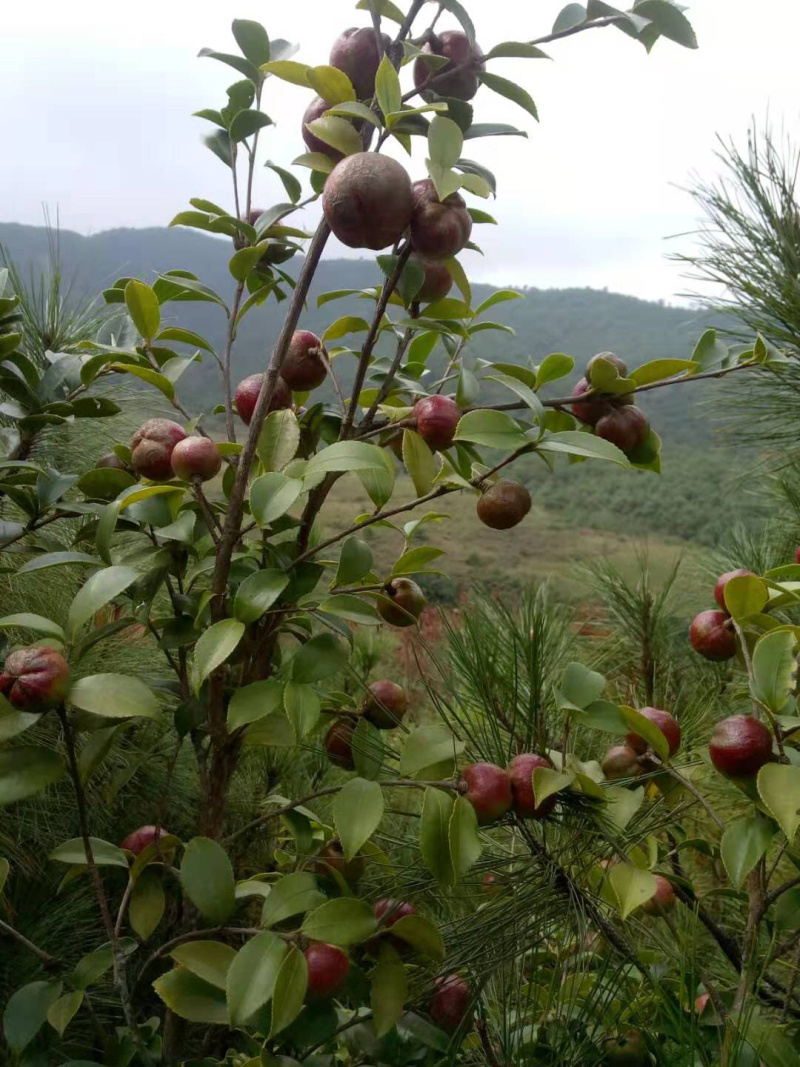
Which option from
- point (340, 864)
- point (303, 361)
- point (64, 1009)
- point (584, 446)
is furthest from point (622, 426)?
point (64, 1009)

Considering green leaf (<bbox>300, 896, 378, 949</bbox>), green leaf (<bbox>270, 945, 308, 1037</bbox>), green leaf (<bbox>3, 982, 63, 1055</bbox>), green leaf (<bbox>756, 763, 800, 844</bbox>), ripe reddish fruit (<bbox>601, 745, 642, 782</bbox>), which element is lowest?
green leaf (<bbox>3, 982, 63, 1055</bbox>)

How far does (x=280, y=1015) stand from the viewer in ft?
1.00

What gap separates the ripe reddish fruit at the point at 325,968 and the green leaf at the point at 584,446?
0.75 feet

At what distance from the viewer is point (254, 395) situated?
1.32ft

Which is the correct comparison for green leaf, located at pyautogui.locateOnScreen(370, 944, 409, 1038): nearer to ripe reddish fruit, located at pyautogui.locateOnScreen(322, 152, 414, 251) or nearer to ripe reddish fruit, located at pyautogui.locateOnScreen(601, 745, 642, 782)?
ripe reddish fruit, located at pyautogui.locateOnScreen(601, 745, 642, 782)

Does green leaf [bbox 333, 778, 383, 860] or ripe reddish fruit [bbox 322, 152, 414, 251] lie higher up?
ripe reddish fruit [bbox 322, 152, 414, 251]

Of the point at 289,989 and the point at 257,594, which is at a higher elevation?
the point at 257,594

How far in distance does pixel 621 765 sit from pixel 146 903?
242 mm

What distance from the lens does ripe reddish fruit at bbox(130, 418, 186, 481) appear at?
15.0 inches

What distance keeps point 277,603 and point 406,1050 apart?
0.24 meters

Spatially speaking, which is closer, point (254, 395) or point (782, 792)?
point (782, 792)

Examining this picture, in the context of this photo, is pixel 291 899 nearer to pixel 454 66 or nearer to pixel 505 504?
pixel 505 504

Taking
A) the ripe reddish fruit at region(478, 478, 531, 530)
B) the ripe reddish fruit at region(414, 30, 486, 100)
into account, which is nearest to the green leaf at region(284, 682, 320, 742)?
the ripe reddish fruit at region(478, 478, 531, 530)

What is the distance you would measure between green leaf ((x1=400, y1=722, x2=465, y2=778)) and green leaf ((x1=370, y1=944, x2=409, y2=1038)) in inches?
3.2
